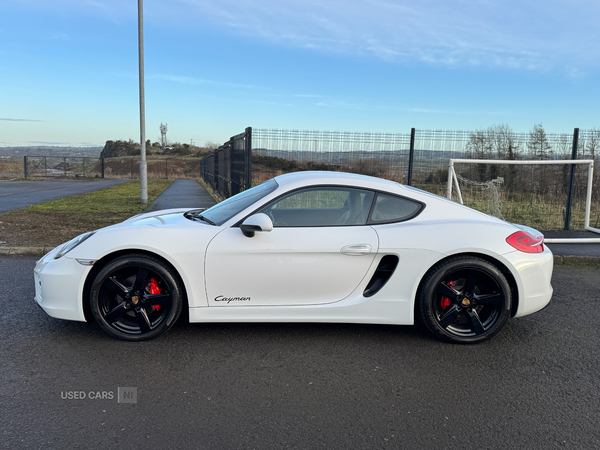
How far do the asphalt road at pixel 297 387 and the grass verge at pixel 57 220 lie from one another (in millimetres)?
4351

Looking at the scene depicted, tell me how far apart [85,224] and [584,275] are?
9.47 metres

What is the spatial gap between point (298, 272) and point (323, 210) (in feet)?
2.37

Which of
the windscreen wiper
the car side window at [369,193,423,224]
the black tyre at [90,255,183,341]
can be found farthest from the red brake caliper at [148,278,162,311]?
the car side window at [369,193,423,224]

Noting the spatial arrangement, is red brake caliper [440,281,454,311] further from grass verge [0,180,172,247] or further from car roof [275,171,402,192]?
grass verge [0,180,172,247]

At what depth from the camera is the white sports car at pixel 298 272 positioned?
3736 millimetres

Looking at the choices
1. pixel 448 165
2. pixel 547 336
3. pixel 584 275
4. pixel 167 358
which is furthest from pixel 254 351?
pixel 448 165

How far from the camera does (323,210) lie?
4.21 metres

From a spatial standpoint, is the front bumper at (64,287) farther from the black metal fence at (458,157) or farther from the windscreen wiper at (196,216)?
the black metal fence at (458,157)

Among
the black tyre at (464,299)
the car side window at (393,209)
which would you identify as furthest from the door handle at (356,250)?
the black tyre at (464,299)

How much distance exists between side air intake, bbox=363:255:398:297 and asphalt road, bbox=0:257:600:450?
475 mm

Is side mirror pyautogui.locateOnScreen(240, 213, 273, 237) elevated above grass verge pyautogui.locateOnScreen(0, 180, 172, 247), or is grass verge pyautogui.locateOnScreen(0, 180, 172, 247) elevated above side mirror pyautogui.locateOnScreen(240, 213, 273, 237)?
side mirror pyautogui.locateOnScreen(240, 213, 273, 237)

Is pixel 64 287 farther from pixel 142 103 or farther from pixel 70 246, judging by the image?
pixel 142 103

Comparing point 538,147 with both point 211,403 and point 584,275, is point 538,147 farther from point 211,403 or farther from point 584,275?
point 211,403

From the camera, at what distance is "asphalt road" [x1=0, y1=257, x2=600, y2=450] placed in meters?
2.59
